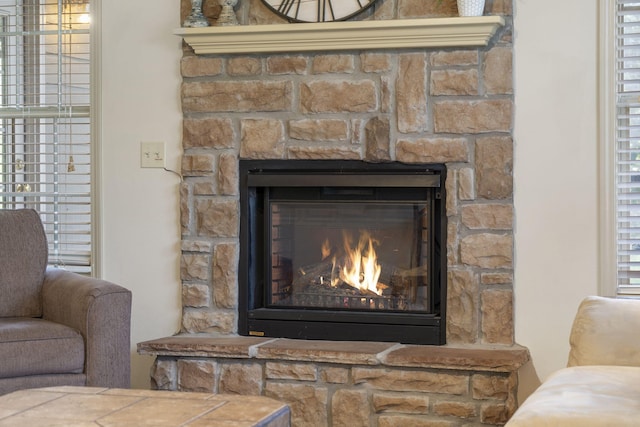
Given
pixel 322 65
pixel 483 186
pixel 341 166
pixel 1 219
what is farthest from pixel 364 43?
pixel 1 219

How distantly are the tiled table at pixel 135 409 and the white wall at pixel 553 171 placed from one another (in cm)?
166

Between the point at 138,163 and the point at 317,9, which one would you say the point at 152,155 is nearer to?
the point at 138,163

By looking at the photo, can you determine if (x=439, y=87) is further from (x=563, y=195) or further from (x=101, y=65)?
(x=101, y=65)

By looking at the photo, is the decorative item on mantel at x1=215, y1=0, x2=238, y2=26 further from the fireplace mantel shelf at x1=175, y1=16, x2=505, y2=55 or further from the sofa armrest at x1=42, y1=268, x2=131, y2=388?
the sofa armrest at x1=42, y1=268, x2=131, y2=388

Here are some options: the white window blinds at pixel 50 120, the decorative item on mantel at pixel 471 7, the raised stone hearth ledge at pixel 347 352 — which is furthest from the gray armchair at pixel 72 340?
the decorative item on mantel at pixel 471 7

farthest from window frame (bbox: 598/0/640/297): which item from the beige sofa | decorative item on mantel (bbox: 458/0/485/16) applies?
the beige sofa

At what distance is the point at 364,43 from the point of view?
383 centimetres

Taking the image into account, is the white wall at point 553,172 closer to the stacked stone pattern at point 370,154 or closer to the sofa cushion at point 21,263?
the stacked stone pattern at point 370,154

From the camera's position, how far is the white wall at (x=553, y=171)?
371 centimetres

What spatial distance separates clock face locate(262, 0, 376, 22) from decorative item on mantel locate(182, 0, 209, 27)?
10.5 inches

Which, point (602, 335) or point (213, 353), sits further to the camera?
point (213, 353)

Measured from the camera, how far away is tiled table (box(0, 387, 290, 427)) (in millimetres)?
2264

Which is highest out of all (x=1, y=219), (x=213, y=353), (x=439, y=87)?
(x=439, y=87)

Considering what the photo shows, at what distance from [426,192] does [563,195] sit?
54 cm
